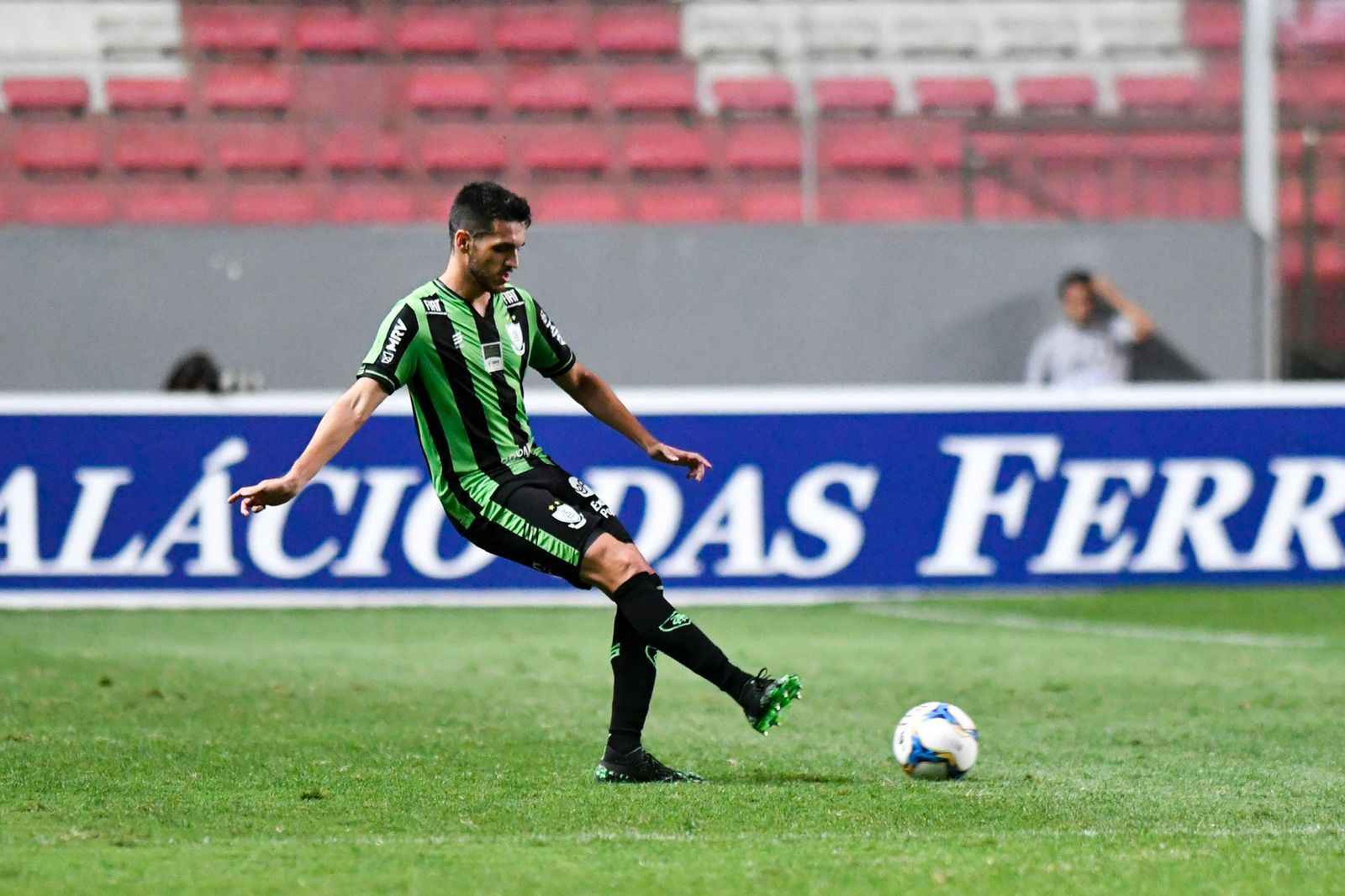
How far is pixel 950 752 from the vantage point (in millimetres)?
6059

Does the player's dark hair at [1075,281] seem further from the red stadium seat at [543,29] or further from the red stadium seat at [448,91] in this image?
the red stadium seat at [448,91]

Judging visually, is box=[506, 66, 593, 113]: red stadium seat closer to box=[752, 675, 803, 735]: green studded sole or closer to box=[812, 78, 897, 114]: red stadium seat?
box=[812, 78, 897, 114]: red stadium seat

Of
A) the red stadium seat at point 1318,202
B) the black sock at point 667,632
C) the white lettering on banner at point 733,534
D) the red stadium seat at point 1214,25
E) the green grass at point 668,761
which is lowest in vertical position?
the white lettering on banner at point 733,534

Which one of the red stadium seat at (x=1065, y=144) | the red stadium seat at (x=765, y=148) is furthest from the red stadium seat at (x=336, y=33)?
the red stadium seat at (x=1065, y=144)

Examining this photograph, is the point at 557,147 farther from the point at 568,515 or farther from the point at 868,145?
the point at 568,515

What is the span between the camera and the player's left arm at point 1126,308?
47.5 ft

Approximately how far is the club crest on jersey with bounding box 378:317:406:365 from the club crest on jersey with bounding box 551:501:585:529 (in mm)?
644

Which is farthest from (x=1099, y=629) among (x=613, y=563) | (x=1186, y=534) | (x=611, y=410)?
(x=613, y=563)

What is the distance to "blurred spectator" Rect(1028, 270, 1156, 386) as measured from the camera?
14.2 meters

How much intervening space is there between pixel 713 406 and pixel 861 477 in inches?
41.8

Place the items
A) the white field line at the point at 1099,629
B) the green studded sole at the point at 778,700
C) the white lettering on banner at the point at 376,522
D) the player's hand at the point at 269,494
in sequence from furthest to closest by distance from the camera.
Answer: the white lettering on banner at the point at 376,522 → the white field line at the point at 1099,629 → the green studded sole at the point at 778,700 → the player's hand at the point at 269,494

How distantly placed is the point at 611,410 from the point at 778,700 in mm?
1229

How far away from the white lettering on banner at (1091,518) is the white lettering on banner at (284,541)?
441 cm

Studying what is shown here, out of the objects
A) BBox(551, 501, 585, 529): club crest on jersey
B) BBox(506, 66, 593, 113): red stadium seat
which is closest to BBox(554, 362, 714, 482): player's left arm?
BBox(551, 501, 585, 529): club crest on jersey
